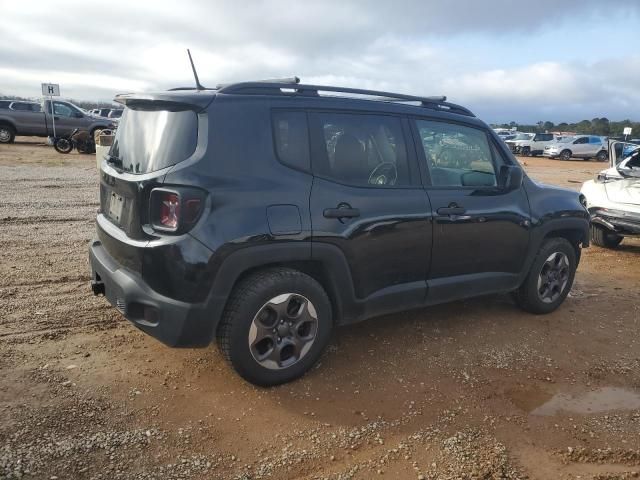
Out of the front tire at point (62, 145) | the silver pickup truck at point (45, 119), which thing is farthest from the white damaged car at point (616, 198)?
the silver pickup truck at point (45, 119)

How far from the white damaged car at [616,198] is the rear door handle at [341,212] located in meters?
5.14

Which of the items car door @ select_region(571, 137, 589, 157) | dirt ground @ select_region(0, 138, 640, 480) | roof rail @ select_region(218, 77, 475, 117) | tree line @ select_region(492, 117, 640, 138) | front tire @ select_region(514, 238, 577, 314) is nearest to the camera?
dirt ground @ select_region(0, 138, 640, 480)

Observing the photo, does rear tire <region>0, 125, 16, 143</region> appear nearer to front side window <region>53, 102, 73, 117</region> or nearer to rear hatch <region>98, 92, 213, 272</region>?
front side window <region>53, 102, 73, 117</region>

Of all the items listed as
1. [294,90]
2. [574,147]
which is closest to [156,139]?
[294,90]

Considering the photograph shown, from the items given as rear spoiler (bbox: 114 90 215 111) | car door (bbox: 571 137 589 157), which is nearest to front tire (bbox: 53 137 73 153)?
rear spoiler (bbox: 114 90 215 111)

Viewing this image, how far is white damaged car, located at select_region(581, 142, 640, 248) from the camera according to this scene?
274 inches

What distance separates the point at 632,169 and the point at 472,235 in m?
4.63

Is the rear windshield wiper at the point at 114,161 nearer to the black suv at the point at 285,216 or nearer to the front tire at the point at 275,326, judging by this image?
the black suv at the point at 285,216

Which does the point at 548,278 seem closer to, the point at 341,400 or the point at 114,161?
the point at 341,400

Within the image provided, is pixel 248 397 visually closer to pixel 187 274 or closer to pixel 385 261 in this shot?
pixel 187 274

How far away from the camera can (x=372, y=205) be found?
3521 millimetres

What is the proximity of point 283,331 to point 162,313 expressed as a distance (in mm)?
755

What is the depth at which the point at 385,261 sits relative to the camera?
3629 millimetres

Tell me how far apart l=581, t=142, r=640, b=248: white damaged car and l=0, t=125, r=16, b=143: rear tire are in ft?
73.0
